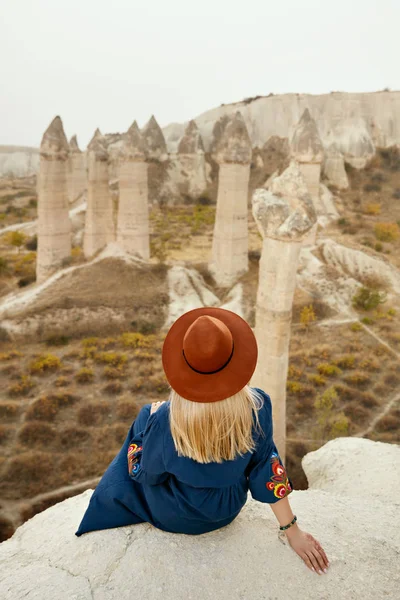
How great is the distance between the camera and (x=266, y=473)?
232 centimetres

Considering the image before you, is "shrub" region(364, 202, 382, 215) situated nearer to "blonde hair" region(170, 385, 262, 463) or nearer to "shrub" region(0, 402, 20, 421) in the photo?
"shrub" region(0, 402, 20, 421)

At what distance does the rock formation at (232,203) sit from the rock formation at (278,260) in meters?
8.92

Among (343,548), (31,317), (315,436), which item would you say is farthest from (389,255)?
(343,548)

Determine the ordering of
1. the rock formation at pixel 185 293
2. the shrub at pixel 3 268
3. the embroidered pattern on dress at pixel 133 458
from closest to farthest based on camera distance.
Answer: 1. the embroidered pattern on dress at pixel 133 458
2. the rock formation at pixel 185 293
3. the shrub at pixel 3 268

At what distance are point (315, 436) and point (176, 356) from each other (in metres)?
8.03

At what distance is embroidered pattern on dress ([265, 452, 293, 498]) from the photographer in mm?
2322

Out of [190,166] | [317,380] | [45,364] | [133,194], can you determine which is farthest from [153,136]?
[317,380]

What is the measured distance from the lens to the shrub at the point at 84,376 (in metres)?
11.4

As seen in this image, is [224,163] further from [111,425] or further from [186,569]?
[186,569]

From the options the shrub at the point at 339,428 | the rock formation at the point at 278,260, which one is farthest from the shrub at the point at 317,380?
the rock formation at the point at 278,260

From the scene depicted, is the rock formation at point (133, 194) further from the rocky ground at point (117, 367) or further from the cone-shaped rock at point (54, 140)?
the cone-shaped rock at point (54, 140)

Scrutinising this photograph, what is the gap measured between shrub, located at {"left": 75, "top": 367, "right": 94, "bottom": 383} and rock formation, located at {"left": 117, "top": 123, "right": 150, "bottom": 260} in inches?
232

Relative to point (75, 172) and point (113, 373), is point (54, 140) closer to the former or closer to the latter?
point (113, 373)

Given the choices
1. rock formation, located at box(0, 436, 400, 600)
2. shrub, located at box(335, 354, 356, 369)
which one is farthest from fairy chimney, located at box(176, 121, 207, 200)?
rock formation, located at box(0, 436, 400, 600)
